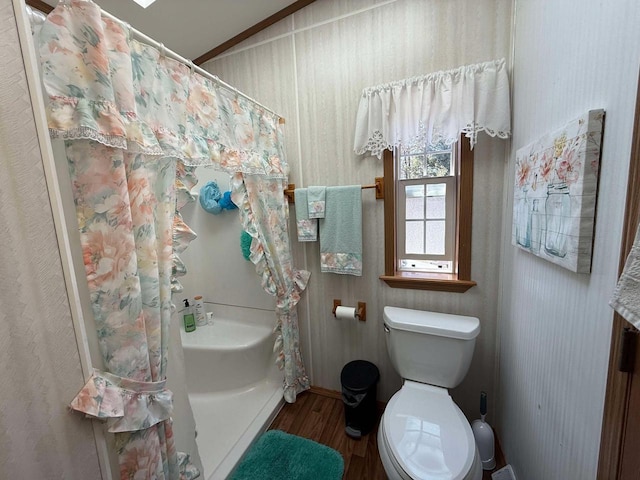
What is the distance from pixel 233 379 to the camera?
197 centimetres

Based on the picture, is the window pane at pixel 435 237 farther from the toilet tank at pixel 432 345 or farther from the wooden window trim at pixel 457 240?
the toilet tank at pixel 432 345

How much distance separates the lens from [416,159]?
1591 millimetres

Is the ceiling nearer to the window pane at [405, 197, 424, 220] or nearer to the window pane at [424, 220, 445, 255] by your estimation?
the window pane at [405, 197, 424, 220]

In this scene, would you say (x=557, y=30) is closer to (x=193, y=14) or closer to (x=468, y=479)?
(x=468, y=479)

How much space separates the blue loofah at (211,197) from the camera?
6.82 feet

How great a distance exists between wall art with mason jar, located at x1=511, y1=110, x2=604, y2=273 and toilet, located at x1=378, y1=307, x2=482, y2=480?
59 centimetres

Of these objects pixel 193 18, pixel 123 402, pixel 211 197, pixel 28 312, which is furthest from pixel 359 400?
pixel 193 18

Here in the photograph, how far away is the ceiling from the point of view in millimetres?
1359

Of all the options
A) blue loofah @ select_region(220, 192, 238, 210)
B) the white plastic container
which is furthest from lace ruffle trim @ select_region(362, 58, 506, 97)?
the white plastic container

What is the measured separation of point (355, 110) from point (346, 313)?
4.19ft

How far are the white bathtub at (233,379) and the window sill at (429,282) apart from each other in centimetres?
104

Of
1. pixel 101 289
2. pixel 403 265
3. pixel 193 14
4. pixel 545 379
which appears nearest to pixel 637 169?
pixel 545 379

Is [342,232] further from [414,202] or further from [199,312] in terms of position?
[199,312]

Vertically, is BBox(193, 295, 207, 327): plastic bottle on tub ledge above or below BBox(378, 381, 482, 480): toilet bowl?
above
